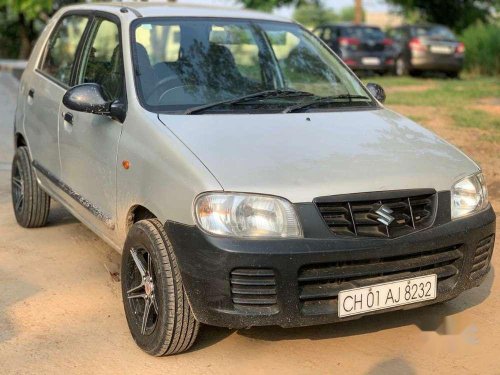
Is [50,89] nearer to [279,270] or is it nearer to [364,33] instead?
[279,270]

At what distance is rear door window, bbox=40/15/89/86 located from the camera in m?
5.32

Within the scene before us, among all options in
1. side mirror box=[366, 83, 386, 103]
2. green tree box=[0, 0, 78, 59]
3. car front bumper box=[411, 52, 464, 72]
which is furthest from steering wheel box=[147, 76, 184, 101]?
green tree box=[0, 0, 78, 59]

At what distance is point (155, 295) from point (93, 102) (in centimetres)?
119

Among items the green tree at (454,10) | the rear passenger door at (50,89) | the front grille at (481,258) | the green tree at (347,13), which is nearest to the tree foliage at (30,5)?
the green tree at (454,10)

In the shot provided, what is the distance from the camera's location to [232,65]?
470 cm

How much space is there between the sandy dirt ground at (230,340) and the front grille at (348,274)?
42 centimetres

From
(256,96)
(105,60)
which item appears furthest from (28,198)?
(256,96)

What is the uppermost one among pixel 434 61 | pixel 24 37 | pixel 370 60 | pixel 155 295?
pixel 155 295

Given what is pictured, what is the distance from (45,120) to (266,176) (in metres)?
2.49

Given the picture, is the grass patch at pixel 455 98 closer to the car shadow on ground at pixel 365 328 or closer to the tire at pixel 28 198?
the car shadow on ground at pixel 365 328

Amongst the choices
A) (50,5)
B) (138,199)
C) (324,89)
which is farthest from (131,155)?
(50,5)

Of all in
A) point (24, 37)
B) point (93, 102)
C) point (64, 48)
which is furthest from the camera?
point (24, 37)

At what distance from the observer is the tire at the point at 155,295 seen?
353 cm

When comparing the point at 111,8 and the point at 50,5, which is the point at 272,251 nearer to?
the point at 111,8
